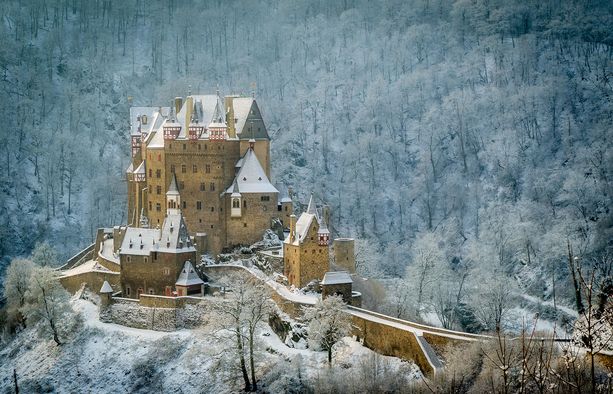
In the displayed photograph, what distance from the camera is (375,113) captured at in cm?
11981

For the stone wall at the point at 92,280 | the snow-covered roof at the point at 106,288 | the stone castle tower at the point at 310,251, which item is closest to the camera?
the stone castle tower at the point at 310,251

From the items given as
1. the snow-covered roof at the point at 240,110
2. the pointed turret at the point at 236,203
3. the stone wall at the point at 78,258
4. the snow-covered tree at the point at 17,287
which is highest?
the snow-covered roof at the point at 240,110

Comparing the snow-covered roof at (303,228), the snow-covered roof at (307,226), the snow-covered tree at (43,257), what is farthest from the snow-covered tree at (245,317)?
the snow-covered tree at (43,257)

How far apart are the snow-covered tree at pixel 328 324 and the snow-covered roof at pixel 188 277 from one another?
12473mm

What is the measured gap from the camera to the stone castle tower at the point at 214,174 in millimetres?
72375

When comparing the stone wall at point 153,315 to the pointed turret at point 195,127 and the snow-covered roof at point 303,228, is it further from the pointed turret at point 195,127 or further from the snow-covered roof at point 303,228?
the pointed turret at point 195,127

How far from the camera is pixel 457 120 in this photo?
371 ft

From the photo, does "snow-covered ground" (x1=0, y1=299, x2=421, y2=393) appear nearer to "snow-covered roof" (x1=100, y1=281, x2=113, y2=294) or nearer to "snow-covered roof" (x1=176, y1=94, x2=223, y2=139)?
"snow-covered roof" (x1=100, y1=281, x2=113, y2=294)

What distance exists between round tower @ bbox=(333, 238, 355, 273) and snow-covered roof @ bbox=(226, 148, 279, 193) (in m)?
7.21

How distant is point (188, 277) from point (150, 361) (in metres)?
7.62

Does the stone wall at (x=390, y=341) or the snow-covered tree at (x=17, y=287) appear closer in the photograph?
the stone wall at (x=390, y=341)

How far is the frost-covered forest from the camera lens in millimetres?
92625

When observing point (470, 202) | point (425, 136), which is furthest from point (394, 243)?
point (425, 136)

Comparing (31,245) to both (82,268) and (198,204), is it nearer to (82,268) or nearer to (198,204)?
(82,268)
